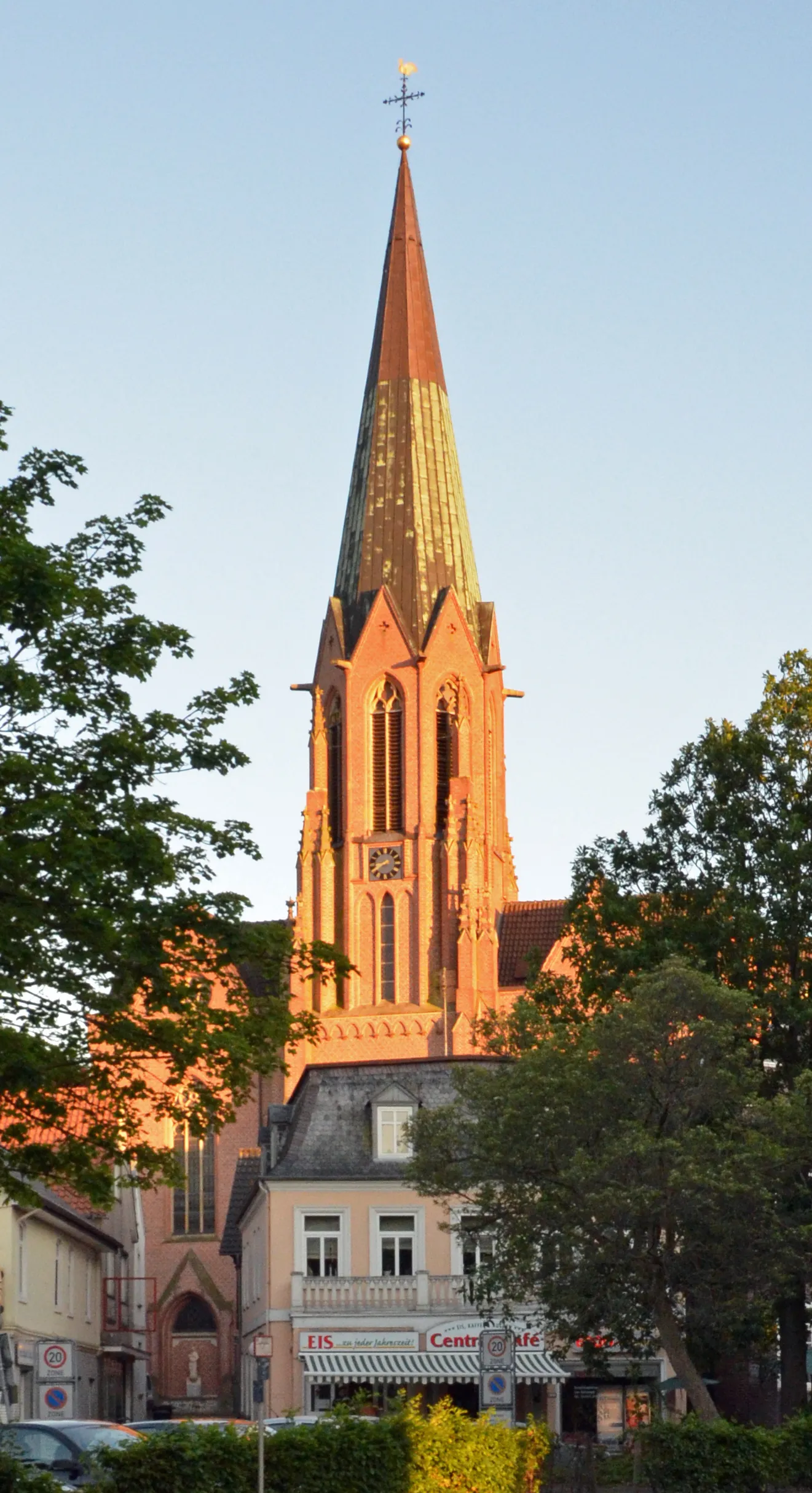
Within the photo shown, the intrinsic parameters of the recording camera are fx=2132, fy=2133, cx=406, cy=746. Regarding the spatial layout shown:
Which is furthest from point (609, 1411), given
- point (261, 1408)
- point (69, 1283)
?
point (261, 1408)

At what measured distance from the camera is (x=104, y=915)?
2172cm

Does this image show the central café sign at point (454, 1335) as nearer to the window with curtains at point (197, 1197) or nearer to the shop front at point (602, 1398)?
the shop front at point (602, 1398)

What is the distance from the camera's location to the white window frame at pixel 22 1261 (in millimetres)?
46531

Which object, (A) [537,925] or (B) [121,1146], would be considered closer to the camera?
(B) [121,1146]

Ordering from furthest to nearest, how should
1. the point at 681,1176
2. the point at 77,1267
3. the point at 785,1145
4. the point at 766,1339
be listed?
the point at 77,1267
the point at 766,1339
the point at 785,1145
the point at 681,1176

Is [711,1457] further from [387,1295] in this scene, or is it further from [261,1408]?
[387,1295]

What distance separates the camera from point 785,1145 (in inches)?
1346

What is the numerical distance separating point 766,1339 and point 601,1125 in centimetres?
704

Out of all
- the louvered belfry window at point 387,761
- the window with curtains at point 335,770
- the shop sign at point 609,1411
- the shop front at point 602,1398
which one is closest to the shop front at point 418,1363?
the shop front at point 602,1398

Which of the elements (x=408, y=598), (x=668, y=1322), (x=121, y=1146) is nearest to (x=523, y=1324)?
(x=668, y=1322)

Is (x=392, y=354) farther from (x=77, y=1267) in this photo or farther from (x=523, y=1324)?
(x=523, y=1324)

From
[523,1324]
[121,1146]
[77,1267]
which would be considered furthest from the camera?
[77,1267]

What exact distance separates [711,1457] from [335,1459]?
20.4 feet

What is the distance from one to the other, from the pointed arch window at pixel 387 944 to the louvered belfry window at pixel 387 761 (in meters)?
3.26
